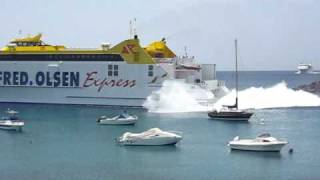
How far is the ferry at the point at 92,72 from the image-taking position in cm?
6400

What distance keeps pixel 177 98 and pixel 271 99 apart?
1221 centimetres

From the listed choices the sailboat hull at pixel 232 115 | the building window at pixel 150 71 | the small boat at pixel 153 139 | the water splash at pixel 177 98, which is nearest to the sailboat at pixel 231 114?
the sailboat hull at pixel 232 115

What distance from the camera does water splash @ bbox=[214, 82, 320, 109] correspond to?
65069 millimetres

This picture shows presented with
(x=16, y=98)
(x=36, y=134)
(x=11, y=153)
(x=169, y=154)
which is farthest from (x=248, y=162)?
(x=16, y=98)

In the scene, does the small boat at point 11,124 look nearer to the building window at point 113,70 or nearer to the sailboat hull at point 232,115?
the sailboat hull at point 232,115

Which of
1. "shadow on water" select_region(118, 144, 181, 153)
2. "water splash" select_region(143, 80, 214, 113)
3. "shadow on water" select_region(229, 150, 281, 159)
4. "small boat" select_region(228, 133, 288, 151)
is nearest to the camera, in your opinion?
"shadow on water" select_region(229, 150, 281, 159)

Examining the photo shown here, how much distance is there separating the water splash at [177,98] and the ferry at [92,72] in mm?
774

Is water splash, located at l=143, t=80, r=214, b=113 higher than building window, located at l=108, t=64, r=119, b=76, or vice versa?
building window, located at l=108, t=64, r=119, b=76

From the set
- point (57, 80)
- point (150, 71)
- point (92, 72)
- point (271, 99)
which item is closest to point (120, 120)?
point (150, 71)

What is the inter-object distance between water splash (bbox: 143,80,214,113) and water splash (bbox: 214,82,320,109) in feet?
6.51

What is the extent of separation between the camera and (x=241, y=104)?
64375 mm

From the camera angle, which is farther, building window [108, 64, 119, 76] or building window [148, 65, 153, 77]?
building window [108, 64, 119, 76]

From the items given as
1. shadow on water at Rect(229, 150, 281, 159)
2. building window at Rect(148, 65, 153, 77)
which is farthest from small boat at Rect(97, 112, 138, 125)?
shadow on water at Rect(229, 150, 281, 159)

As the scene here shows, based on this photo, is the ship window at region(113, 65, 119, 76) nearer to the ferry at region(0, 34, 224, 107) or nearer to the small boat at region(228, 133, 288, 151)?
the ferry at region(0, 34, 224, 107)
